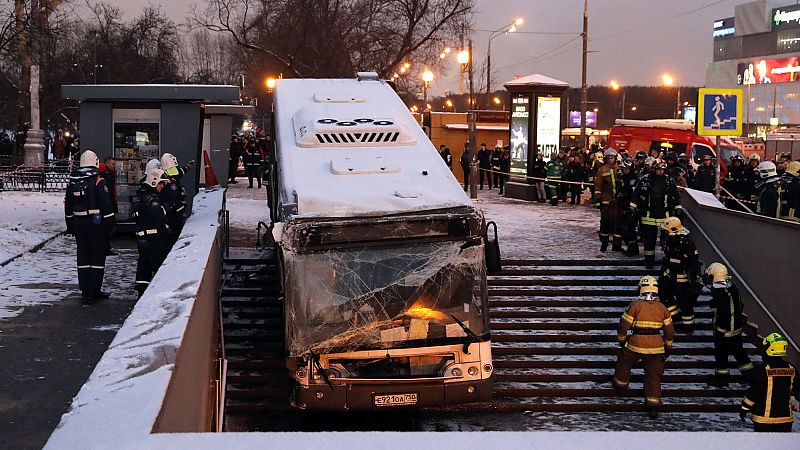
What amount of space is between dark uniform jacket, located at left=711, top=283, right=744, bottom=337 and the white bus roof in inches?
159

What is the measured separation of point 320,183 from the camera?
34.9 ft

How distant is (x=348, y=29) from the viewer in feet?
120

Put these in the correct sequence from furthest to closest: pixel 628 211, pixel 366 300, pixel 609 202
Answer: pixel 609 202 → pixel 628 211 → pixel 366 300

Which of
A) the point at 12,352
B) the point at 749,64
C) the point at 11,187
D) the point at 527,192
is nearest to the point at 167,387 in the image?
the point at 12,352

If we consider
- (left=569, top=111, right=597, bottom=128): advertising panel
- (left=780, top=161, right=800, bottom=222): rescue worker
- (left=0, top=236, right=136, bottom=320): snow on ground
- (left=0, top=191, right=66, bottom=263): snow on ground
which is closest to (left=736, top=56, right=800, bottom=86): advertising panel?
(left=569, top=111, right=597, bottom=128): advertising panel

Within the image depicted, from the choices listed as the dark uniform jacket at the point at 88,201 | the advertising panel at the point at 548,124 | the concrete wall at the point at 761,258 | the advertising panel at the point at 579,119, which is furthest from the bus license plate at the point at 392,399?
the advertising panel at the point at 579,119

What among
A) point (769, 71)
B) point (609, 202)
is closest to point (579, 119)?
point (769, 71)

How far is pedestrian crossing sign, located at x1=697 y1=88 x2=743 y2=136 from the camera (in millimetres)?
16969

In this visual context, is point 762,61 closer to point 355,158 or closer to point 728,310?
point 728,310

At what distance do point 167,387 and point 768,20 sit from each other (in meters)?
106

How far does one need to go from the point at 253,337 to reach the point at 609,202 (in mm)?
7640

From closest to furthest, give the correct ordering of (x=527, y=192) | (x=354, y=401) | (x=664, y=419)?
1. (x=354, y=401)
2. (x=664, y=419)
3. (x=527, y=192)

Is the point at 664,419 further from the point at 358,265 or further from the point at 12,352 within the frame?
the point at 12,352

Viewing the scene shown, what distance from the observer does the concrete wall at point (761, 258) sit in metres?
13.6
